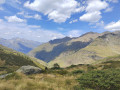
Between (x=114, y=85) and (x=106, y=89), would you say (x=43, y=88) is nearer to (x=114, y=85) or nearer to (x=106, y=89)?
(x=106, y=89)

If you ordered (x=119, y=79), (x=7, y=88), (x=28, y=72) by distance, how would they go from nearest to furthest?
(x=7, y=88) → (x=119, y=79) → (x=28, y=72)

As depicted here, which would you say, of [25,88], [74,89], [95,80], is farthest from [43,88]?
[95,80]

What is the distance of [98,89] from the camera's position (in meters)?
7.25

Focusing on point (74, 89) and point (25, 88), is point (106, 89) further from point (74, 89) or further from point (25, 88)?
point (25, 88)

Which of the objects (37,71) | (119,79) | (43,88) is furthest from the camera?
(37,71)

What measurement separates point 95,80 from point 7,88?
251 inches

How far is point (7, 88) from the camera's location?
639cm

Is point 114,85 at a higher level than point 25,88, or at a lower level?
lower

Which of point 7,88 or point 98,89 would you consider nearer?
point 7,88

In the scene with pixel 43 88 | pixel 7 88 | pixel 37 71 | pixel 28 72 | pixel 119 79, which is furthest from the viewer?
pixel 37 71

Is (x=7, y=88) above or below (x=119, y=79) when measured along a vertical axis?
above

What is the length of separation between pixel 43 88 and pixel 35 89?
66 centimetres

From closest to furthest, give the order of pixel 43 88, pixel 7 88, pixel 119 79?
pixel 7 88 → pixel 43 88 → pixel 119 79

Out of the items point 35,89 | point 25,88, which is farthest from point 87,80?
point 25,88
